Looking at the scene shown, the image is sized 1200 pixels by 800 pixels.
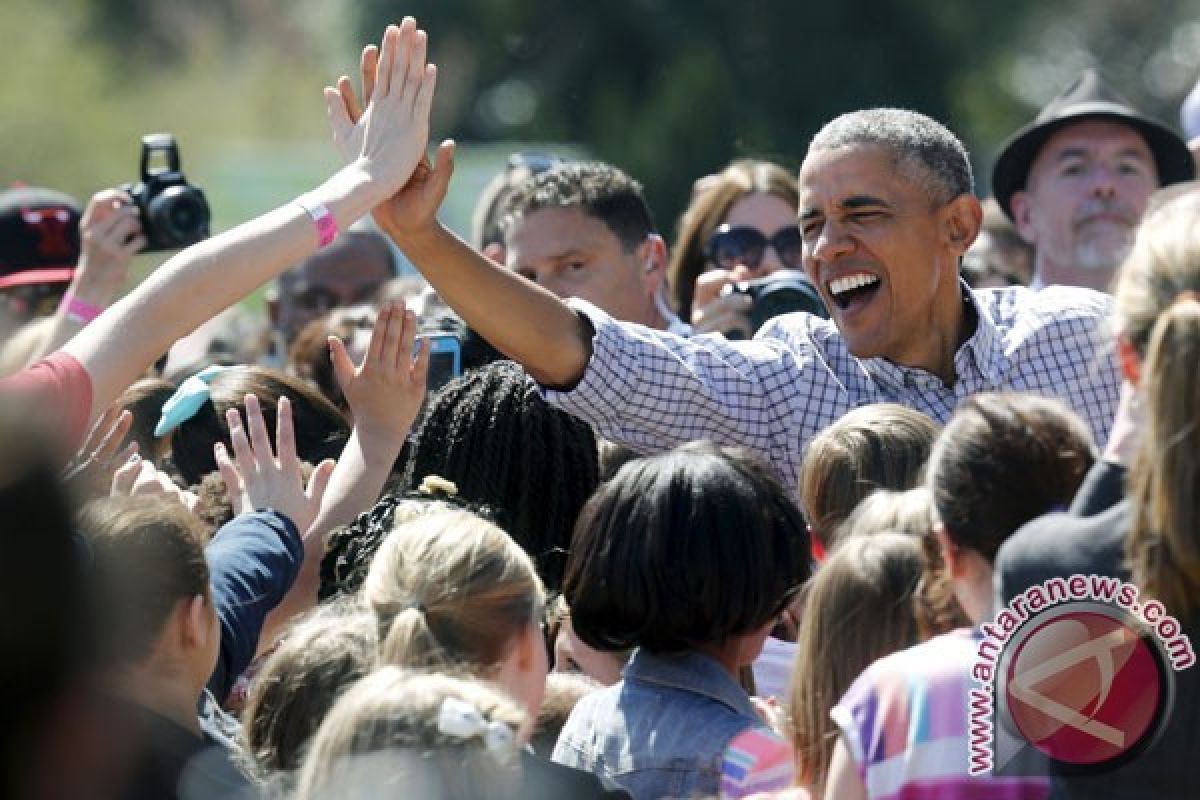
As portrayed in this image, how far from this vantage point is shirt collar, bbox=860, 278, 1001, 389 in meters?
4.10

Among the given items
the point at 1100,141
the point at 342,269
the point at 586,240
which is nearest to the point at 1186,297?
the point at 586,240

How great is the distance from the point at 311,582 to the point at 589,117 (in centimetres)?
1570

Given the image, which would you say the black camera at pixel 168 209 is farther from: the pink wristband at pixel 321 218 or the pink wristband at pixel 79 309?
the pink wristband at pixel 321 218

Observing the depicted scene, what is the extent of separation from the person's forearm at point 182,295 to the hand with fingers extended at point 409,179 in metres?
0.45

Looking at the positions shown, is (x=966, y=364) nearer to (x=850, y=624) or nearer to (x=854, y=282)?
(x=854, y=282)

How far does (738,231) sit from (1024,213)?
874 millimetres

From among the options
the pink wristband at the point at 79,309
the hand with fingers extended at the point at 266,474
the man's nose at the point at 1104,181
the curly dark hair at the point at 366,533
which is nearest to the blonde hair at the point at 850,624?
the curly dark hair at the point at 366,533

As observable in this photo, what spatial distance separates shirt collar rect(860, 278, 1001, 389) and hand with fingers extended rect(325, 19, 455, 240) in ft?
3.08

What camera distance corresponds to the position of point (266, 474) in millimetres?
3537

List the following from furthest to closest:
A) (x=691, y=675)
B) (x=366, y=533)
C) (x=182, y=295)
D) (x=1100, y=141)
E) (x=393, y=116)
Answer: (x=1100, y=141) < (x=393, y=116) < (x=366, y=533) < (x=182, y=295) < (x=691, y=675)

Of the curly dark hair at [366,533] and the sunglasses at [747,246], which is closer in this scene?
the curly dark hair at [366,533]

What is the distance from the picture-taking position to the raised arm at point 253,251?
3076mm

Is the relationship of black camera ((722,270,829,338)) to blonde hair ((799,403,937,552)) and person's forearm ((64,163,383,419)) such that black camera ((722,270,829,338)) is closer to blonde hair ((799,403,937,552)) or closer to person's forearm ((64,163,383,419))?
blonde hair ((799,403,937,552))

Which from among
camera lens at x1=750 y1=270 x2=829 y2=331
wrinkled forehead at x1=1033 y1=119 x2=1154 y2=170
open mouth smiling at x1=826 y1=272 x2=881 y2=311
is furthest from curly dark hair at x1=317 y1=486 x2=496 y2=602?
wrinkled forehead at x1=1033 y1=119 x2=1154 y2=170
